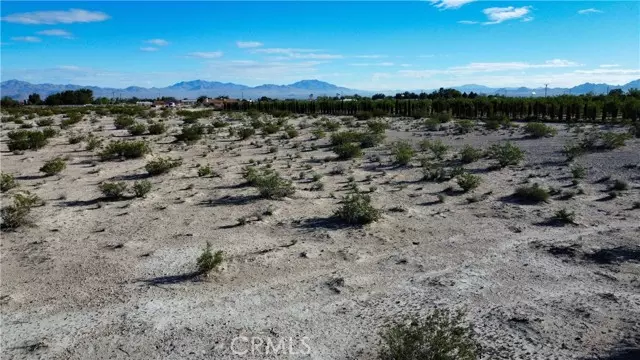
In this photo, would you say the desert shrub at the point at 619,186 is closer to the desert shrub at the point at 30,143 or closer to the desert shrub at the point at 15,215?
the desert shrub at the point at 15,215

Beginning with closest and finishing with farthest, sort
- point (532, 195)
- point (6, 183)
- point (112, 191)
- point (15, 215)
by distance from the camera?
point (15, 215) < point (532, 195) < point (112, 191) < point (6, 183)

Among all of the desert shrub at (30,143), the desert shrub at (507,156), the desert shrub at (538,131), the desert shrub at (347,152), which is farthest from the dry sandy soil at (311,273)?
the desert shrub at (538,131)

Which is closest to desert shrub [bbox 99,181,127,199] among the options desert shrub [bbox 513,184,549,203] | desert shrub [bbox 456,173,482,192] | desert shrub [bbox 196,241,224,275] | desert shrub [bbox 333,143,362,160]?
desert shrub [bbox 196,241,224,275]

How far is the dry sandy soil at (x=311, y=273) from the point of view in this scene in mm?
5992

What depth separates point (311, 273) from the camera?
8.05m

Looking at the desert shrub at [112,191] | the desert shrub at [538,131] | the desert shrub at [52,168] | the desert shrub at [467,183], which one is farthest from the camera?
the desert shrub at [538,131]

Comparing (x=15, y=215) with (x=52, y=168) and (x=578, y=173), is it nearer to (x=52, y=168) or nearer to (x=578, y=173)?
(x=52, y=168)

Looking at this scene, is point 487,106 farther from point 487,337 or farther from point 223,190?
point 487,337

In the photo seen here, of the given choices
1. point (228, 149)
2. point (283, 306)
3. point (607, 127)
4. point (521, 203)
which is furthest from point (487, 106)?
point (283, 306)

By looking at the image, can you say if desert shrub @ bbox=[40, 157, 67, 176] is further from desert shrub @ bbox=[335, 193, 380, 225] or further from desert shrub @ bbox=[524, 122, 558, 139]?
desert shrub @ bbox=[524, 122, 558, 139]

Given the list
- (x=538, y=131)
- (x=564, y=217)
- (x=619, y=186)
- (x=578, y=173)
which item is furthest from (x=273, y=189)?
(x=538, y=131)

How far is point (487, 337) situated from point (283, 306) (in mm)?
2548

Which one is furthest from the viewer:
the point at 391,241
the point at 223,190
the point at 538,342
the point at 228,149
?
the point at 228,149

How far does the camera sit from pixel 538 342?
5.76 meters
